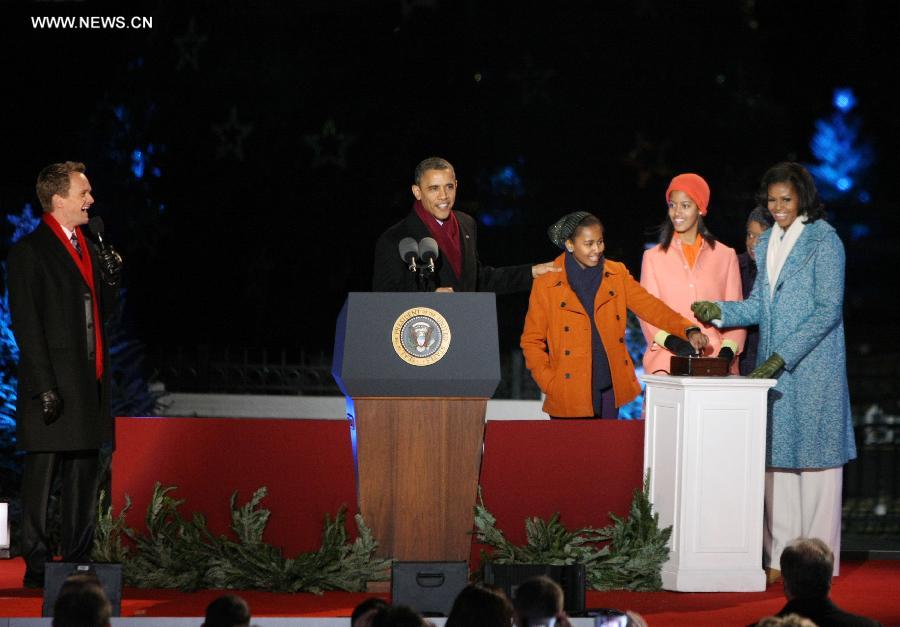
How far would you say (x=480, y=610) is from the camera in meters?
3.61

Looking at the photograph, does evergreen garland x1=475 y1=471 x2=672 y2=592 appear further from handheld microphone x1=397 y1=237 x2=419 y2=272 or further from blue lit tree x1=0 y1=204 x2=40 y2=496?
blue lit tree x1=0 y1=204 x2=40 y2=496

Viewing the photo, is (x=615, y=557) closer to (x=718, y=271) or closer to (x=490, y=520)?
(x=490, y=520)

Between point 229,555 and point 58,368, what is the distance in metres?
0.93

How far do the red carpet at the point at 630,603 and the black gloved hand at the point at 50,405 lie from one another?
0.63 metres

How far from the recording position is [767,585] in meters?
6.07

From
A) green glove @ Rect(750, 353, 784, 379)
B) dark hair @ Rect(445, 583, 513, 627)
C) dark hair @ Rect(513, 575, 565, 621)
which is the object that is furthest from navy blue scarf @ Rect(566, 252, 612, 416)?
dark hair @ Rect(445, 583, 513, 627)

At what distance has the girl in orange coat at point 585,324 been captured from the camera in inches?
251

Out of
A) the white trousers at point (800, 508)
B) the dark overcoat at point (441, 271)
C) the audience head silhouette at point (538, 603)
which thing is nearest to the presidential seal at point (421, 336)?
the dark overcoat at point (441, 271)

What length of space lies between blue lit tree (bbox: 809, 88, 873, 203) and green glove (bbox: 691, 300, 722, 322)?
A: 896 cm

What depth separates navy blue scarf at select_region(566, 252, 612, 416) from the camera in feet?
21.1

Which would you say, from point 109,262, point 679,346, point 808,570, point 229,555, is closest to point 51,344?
point 109,262

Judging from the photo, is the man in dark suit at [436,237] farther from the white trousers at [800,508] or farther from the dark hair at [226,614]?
the dark hair at [226,614]

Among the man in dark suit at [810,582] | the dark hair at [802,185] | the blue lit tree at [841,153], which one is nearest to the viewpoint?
the man in dark suit at [810,582]

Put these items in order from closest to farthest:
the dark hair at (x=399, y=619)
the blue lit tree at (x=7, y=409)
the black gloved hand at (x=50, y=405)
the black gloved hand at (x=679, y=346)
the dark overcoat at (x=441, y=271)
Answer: the dark hair at (x=399, y=619), the black gloved hand at (x=50, y=405), the dark overcoat at (x=441, y=271), the black gloved hand at (x=679, y=346), the blue lit tree at (x=7, y=409)
